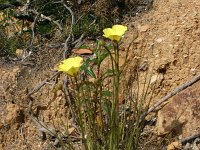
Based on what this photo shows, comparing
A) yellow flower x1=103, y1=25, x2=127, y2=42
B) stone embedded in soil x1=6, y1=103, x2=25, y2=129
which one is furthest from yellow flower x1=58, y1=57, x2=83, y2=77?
stone embedded in soil x1=6, y1=103, x2=25, y2=129

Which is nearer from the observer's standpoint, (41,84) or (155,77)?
(155,77)

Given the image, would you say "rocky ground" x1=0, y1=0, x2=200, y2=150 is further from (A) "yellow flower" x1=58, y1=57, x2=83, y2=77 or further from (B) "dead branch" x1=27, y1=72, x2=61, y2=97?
(A) "yellow flower" x1=58, y1=57, x2=83, y2=77

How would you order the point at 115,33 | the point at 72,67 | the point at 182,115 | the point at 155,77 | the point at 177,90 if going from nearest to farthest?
the point at 72,67, the point at 115,33, the point at 182,115, the point at 177,90, the point at 155,77

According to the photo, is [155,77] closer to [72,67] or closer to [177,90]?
[177,90]

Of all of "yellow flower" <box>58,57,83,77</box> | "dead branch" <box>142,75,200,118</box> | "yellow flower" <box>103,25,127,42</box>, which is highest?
"yellow flower" <box>103,25,127,42</box>

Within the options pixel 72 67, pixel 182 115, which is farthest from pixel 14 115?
pixel 72 67

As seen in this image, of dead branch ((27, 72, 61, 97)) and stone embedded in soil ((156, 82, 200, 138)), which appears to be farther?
dead branch ((27, 72, 61, 97))

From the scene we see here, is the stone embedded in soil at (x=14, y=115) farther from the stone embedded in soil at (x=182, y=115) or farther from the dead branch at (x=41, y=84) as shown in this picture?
the stone embedded in soil at (x=182, y=115)

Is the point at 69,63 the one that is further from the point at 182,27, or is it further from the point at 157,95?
the point at 182,27
